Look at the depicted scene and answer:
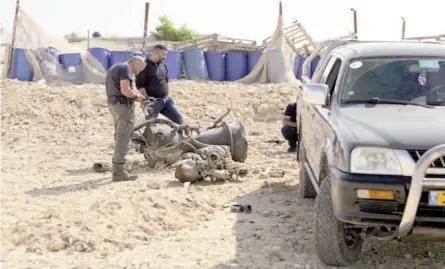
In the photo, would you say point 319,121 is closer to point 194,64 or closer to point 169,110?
point 169,110

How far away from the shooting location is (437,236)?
3764 millimetres

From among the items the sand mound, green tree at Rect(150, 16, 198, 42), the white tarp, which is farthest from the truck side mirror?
green tree at Rect(150, 16, 198, 42)

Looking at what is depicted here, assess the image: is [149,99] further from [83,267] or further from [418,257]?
[418,257]

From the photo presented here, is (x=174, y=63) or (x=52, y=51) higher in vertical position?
(x=52, y=51)

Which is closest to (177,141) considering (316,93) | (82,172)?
(82,172)

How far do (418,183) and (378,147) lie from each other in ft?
1.18

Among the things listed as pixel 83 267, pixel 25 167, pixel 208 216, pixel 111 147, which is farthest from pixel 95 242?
pixel 111 147

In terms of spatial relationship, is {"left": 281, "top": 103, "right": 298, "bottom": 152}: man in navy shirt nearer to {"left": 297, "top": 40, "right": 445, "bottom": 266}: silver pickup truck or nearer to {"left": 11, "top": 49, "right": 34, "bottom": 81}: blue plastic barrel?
{"left": 297, "top": 40, "right": 445, "bottom": 266}: silver pickup truck

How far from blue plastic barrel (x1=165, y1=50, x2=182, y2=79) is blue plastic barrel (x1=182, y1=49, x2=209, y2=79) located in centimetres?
23

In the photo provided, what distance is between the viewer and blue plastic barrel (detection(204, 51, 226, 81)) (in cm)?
2050

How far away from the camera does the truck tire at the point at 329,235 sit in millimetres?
4227

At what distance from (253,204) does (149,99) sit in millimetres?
3020

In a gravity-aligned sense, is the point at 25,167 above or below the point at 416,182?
below

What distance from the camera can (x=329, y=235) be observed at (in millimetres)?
4230
